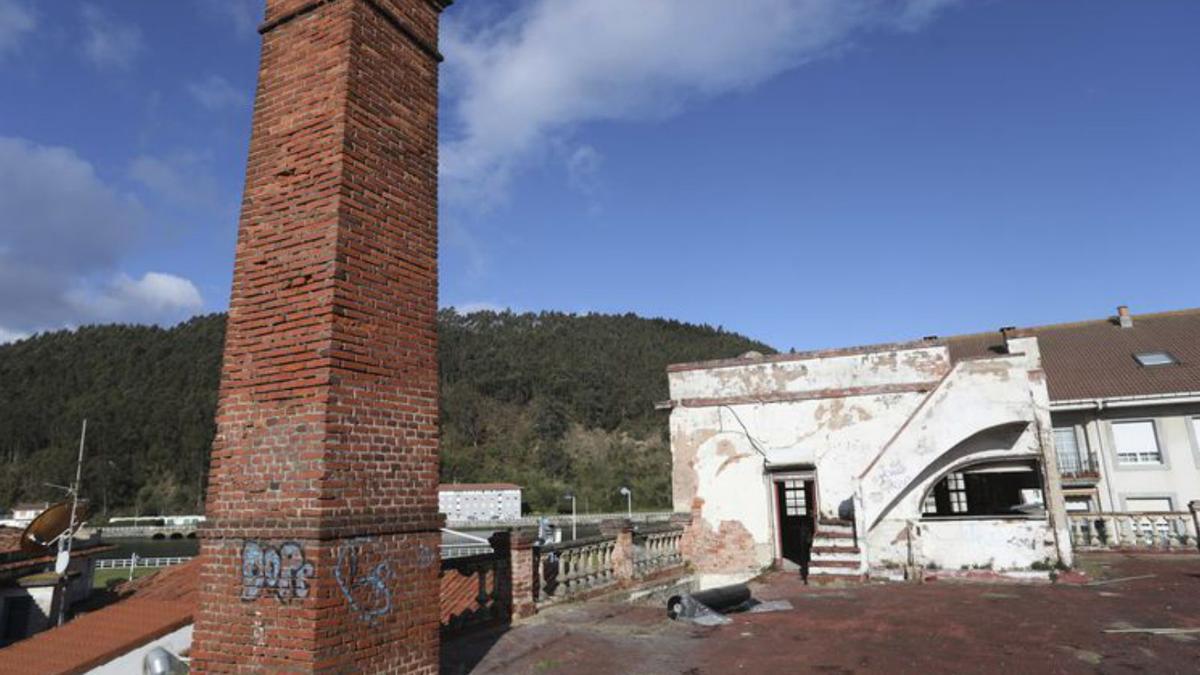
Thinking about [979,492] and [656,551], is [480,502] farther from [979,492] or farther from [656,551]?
[656,551]

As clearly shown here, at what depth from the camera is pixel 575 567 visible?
11.4m

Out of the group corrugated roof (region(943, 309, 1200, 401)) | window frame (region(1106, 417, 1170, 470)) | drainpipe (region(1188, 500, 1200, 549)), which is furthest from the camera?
corrugated roof (region(943, 309, 1200, 401))

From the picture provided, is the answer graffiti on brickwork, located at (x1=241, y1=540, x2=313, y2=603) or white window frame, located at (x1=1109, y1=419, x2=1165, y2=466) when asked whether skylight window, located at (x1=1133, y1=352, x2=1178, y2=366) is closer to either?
white window frame, located at (x1=1109, y1=419, x2=1165, y2=466)

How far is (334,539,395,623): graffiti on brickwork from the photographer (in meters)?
5.39

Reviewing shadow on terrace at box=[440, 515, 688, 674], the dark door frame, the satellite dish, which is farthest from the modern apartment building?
the satellite dish

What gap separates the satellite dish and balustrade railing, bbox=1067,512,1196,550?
25165 mm

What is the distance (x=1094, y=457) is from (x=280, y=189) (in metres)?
26.0

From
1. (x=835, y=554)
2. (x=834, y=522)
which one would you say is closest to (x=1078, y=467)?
(x=834, y=522)

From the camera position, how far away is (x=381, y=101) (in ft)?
21.3

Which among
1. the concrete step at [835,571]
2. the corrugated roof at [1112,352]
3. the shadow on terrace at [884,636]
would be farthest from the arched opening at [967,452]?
the corrugated roof at [1112,352]

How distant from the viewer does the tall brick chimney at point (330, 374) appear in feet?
17.7

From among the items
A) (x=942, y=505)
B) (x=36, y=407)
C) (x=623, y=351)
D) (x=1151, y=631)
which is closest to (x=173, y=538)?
(x=36, y=407)

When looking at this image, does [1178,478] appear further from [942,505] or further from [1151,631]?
[1151,631]

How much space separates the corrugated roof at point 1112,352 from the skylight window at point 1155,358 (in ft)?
0.61
